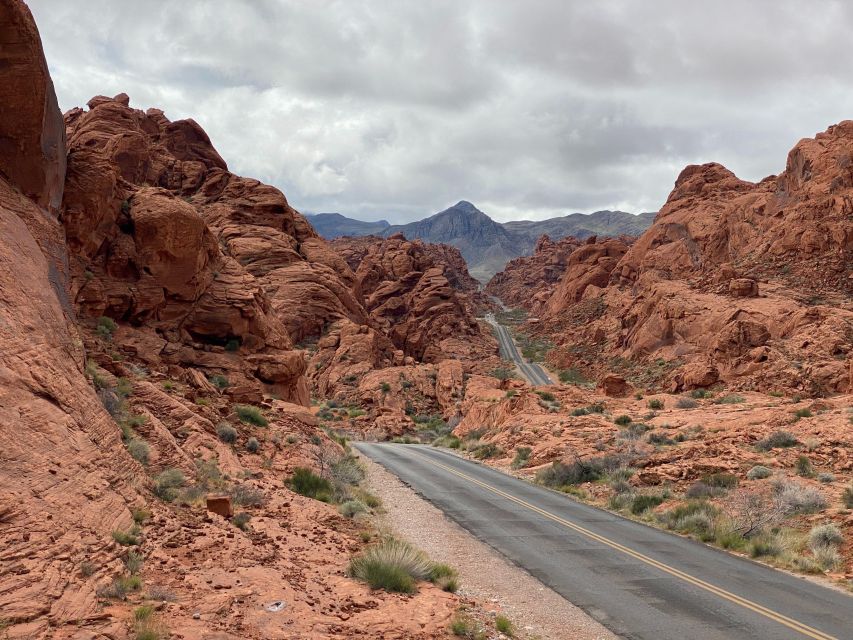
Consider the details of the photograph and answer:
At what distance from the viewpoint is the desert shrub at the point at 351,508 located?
13383mm

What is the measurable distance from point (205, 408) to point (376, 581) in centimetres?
811

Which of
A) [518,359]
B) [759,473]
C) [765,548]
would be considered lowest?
[765,548]

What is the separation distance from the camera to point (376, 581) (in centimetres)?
825

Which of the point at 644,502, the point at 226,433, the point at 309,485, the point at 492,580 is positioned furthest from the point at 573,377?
the point at 492,580

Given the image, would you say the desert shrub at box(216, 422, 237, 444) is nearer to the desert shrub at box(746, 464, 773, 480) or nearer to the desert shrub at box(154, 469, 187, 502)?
the desert shrub at box(154, 469, 187, 502)

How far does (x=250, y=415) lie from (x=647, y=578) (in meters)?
11.6

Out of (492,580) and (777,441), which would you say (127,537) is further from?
(777,441)

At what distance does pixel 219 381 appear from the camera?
717 inches

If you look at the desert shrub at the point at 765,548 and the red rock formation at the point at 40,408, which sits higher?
the red rock formation at the point at 40,408

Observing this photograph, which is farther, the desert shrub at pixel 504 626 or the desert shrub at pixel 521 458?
the desert shrub at pixel 521 458

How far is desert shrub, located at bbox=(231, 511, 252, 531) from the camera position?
9.51 metres

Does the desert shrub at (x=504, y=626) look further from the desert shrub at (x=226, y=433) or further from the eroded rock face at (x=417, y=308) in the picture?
the eroded rock face at (x=417, y=308)

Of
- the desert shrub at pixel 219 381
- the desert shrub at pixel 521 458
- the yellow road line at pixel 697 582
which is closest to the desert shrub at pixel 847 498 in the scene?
the yellow road line at pixel 697 582

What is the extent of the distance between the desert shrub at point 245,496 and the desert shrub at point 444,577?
3.77 metres
